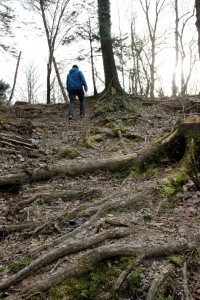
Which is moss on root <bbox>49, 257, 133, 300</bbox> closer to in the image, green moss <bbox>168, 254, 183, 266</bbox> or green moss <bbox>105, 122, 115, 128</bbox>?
green moss <bbox>168, 254, 183, 266</bbox>

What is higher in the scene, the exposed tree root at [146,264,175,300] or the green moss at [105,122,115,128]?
the green moss at [105,122,115,128]

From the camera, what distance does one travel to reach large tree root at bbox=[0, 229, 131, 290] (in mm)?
2454

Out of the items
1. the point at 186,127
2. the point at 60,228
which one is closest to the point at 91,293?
the point at 60,228

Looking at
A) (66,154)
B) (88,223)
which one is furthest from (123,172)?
(88,223)

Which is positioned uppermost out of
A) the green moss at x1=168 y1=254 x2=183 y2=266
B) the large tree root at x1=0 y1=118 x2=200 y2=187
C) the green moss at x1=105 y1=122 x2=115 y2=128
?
the green moss at x1=105 y1=122 x2=115 y2=128

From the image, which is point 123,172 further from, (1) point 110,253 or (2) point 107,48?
(2) point 107,48

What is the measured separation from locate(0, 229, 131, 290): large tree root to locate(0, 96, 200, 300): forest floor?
1cm

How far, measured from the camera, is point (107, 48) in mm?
12492

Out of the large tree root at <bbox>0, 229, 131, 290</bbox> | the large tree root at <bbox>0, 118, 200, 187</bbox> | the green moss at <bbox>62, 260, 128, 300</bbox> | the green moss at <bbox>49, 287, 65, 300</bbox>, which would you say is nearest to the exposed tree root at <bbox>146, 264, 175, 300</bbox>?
the green moss at <bbox>62, 260, 128, 300</bbox>

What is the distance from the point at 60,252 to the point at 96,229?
648mm

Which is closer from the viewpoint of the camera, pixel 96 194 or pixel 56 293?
pixel 56 293

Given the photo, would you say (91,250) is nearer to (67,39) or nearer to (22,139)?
(22,139)

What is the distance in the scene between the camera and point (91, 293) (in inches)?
93.0

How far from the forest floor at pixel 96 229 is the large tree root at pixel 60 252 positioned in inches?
0.4
